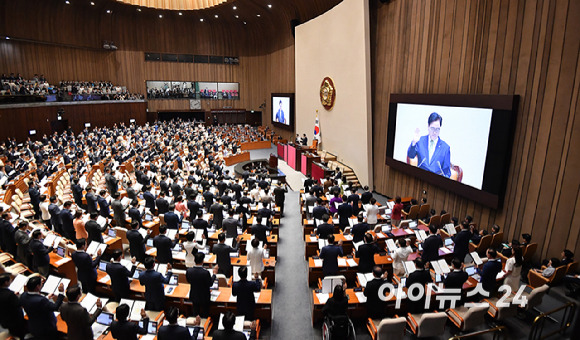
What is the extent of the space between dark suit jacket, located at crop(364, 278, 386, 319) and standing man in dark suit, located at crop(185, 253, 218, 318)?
2551 mm

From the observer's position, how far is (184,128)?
26078 millimetres

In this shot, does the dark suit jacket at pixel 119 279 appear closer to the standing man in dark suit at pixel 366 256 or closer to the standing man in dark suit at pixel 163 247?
the standing man in dark suit at pixel 163 247

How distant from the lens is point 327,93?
56.6 ft

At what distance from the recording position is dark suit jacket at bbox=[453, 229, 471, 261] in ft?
22.7

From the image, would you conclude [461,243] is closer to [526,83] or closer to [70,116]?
[526,83]

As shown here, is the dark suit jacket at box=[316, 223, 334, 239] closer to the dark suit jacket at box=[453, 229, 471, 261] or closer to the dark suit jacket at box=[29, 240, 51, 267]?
the dark suit jacket at box=[453, 229, 471, 261]

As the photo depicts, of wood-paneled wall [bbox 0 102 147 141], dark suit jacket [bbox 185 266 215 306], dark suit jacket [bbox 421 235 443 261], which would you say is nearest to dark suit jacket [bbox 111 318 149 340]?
dark suit jacket [bbox 185 266 215 306]

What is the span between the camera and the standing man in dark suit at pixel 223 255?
629cm

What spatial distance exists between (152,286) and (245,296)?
4.92 feet

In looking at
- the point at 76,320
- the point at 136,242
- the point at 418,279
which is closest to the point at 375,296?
the point at 418,279

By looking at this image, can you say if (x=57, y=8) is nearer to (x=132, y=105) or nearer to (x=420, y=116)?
(x=132, y=105)

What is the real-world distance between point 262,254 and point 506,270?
14.9ft

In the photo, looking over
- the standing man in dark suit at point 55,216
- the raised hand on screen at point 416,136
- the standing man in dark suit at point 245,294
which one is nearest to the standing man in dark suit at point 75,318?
the standing man in dark suit at point 245,294

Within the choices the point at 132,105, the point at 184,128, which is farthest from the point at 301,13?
the point at 132,105
